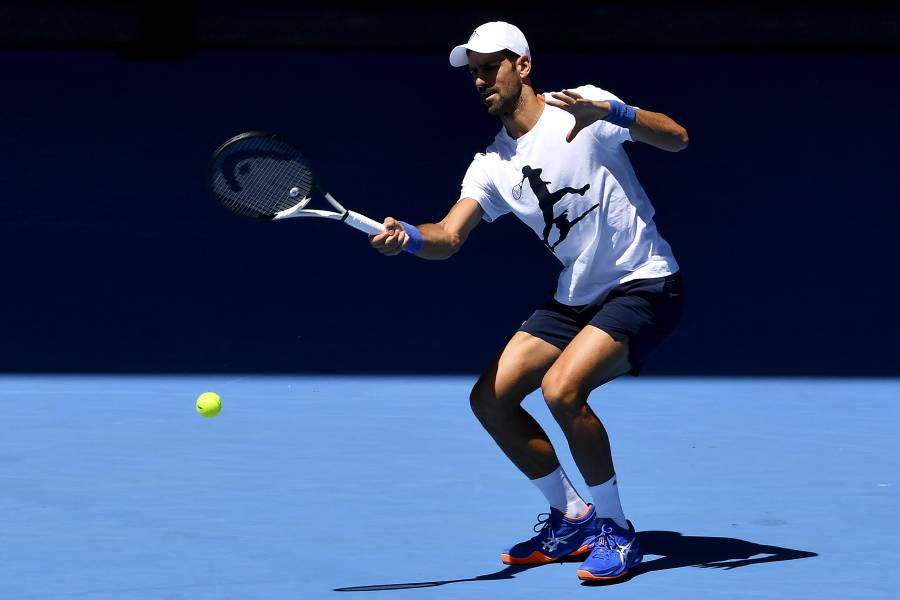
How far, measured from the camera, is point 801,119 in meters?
9.41

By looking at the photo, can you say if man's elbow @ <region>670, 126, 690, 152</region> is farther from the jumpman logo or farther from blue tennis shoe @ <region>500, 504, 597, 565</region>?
blue tennis shoe @ <region>500, 504, 597, 565</region>

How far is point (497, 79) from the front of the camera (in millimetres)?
4938

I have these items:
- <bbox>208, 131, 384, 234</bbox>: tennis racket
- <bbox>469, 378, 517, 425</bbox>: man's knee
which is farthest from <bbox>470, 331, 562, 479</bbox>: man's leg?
<bbox>208, 131, 384, 234</bbox>: tennis racket

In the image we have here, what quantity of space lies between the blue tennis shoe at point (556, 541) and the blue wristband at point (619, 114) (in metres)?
1.20

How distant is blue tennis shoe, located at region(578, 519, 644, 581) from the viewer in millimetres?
4637

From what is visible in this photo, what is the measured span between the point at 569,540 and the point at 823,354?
4028mm

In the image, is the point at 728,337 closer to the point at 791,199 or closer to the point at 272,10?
the point at 791,199

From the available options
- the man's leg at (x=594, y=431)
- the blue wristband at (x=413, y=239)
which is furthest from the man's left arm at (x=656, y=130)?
the blue wristband at (x=413, y=239)

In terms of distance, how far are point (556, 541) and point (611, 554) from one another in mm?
299

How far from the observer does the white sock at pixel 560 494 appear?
197 inches

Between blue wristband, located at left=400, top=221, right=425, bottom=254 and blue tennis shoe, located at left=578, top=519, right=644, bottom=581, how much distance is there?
958 millimetres

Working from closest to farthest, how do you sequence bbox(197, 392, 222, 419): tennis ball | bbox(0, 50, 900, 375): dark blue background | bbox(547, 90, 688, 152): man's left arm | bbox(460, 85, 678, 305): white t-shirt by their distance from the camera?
bbox(547, 90, 688, 152): man's left arm < bbox(460, 85, 678, 305): white t-shirt < bbox(197, 392, 222, 419): tennis ball < bbox(0, 50, 900, 375): dark blue background

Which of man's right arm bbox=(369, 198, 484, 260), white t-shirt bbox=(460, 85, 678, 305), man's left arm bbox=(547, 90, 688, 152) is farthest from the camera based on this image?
white t-shirt bbox=(460, 85, 678, 305)

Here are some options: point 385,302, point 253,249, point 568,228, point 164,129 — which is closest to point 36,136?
point 164,129
